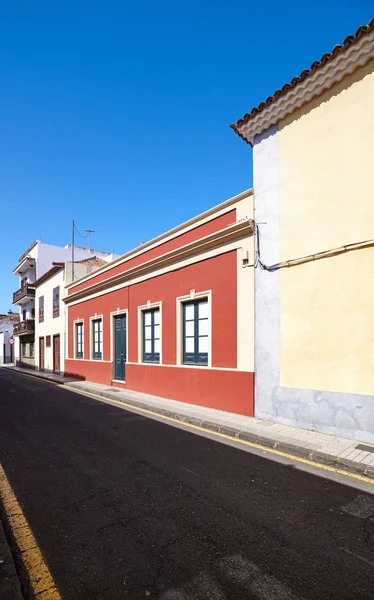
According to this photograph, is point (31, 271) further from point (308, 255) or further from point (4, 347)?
point (308, 255)

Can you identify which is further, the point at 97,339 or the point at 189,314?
the point at 97,339

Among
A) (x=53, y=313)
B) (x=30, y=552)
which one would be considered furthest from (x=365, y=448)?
(x=53, y=313)

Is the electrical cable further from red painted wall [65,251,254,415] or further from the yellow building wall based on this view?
red painted wall [65,251,254,415]

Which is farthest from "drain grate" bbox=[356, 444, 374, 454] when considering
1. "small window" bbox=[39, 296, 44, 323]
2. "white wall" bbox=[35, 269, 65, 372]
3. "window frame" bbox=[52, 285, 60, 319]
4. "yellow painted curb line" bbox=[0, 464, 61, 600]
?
"small window" bbox=[39, 296, 44, 323]

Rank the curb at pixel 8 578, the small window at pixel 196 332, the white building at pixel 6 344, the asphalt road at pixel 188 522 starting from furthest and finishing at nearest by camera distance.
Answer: the white building at pixel 6 344
the small window at pixel 196 332
the asphalt road at pixel 188 522
the curb at pixel 8 578

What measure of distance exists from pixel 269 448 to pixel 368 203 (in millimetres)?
4549

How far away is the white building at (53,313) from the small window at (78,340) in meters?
2.36

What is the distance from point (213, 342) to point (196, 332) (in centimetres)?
89

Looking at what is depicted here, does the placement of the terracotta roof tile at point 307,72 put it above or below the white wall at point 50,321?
above

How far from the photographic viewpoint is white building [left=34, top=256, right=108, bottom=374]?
21.6m

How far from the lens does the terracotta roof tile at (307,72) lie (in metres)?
5.68

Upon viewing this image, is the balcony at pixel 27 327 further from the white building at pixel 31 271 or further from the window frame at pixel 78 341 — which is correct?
the window frame at pixel 78 341

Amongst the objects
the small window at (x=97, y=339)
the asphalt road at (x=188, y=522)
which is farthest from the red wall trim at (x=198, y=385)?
the small window at (x=97, y=339)

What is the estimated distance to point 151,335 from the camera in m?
11.6
